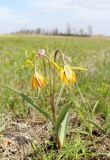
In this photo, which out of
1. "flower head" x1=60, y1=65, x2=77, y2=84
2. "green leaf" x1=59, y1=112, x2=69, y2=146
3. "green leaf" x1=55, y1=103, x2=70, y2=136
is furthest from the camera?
"green leaf" x1=59, y1=112, x2=69, y2=146

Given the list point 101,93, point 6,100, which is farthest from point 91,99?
point 6,100

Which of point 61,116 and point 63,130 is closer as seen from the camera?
point 61,116

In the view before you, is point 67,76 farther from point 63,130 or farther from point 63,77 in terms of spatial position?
point 63,130

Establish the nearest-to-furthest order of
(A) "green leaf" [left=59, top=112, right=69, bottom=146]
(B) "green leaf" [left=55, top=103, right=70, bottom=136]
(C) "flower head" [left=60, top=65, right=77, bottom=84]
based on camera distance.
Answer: (C) "flower head" [left=60, top=65, right=77, bottom=84] < (B) "green leaf" [left=55, top=103, right=70, bottom=136] < (A) "green leaf" [left=59, top=112, right=69, bottom=146]

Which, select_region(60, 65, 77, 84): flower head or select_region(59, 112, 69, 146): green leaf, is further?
select_region(59, 112, 69, 146): green leaf

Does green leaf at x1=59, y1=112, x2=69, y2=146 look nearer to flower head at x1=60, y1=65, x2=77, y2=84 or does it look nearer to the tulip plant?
the tulip plant

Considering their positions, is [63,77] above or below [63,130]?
above

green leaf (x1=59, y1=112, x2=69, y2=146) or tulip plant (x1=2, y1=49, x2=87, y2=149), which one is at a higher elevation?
tulip plant (x1=2, y1=49, x2=87, y2=149)

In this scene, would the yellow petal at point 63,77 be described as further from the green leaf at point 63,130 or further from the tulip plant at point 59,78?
the green leaf at point 63,130

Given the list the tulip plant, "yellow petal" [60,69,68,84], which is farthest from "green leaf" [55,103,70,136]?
"yellow petal" [60,69,68,84]

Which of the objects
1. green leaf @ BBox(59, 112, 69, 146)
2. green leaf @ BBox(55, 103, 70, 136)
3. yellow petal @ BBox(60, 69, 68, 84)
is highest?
yellow petal @ BBox(60, 69, 68, 84)

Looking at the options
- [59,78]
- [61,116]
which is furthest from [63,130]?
[59,78]
